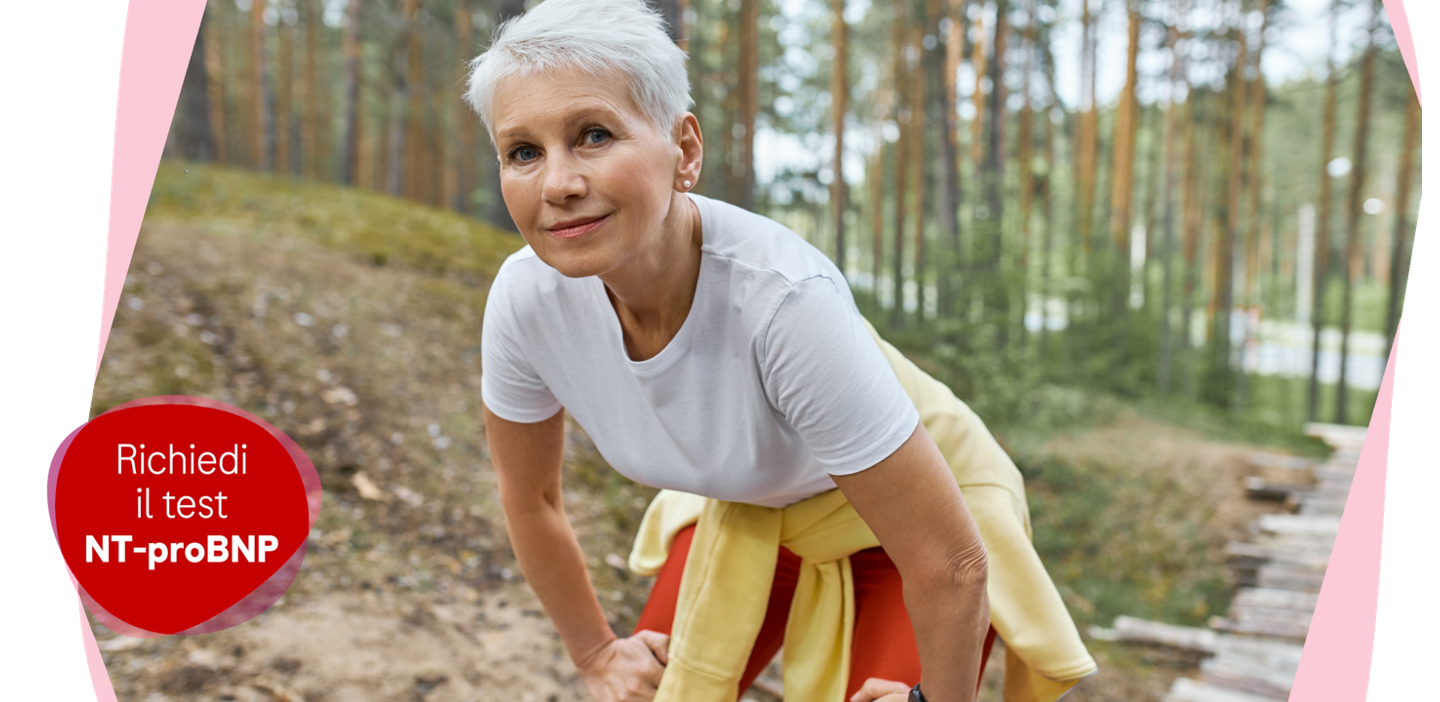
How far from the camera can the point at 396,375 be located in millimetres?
2691

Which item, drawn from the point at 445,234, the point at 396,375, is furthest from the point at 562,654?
the point at 445,234

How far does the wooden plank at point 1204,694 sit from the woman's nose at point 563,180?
2684 mm

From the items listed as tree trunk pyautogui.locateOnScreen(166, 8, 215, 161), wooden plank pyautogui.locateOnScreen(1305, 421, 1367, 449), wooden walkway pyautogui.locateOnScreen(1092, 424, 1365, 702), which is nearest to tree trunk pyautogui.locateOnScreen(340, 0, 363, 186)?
tree trunk pyautogui.locateOnScreen(166, 8, 215, 161)

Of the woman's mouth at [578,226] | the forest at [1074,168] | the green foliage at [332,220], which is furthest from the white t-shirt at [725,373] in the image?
the forest at [1074,168]

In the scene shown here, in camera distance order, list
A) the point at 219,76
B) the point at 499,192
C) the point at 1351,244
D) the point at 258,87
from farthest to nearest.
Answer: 1. the point at 258,87
2. the point at 219,76
3. the point at 1351,244
4. the point at 499,192

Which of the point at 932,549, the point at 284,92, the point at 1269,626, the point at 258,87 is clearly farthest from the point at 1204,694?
the point at 284,92

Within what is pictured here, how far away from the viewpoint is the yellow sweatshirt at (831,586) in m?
0.93

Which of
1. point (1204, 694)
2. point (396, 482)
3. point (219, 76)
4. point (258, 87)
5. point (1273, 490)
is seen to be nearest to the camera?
point (396, 482)

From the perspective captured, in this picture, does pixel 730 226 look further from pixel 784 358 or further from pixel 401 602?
pixel 401 602

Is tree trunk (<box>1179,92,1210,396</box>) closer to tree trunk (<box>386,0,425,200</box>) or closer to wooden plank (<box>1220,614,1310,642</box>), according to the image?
wooden plank (<box>1220,614,1310,642</box>)

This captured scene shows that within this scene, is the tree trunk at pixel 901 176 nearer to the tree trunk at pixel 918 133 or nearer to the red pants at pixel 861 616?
the tree trunk at pixel 918 133

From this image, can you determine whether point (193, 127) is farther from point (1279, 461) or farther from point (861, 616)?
point (1279, 461)

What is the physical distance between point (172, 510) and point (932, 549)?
125 cm

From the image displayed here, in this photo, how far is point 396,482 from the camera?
2250 mm
